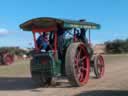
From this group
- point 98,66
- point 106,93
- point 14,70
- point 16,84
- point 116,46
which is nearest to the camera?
point 106,93

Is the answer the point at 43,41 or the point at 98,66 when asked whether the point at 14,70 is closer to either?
the point at 98,66

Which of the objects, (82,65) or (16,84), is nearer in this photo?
(82,65)

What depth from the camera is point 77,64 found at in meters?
15.3

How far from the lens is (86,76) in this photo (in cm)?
1595

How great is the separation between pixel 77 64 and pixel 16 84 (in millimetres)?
3034

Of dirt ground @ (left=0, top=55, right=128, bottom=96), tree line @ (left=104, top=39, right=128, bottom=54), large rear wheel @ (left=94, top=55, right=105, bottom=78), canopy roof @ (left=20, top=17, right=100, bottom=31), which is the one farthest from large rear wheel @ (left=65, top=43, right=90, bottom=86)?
tree line @ (left=104, top=39, right=128, bottom=54)

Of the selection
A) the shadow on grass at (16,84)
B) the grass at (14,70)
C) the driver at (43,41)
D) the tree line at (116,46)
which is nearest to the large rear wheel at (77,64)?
the driver at (43,41)

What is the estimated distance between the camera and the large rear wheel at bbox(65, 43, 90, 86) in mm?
14633

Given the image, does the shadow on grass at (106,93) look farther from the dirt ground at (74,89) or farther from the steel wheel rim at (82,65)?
the steel wheel rim at (82,65)

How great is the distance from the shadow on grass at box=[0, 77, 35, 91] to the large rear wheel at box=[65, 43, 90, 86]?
70.6 inches

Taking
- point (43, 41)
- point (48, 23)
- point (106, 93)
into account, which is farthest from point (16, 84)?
point (106, 93)

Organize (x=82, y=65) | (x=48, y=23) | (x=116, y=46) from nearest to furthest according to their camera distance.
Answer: (x=48, y=23)
(x=82, y=65)
(x=116, y=46)

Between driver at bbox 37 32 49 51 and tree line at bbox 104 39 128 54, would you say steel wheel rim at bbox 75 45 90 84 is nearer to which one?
driver at bbox 37 32 49 51

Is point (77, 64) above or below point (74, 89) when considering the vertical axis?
above
